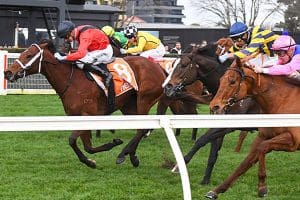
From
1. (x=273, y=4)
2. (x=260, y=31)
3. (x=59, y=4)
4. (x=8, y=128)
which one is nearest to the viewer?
(x=8, y=128)

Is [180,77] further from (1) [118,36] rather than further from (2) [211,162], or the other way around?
(1) [118,36]

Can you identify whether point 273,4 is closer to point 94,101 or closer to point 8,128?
point 94,101

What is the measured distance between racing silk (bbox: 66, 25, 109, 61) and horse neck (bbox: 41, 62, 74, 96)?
136 mm

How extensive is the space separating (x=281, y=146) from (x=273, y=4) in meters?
48.9

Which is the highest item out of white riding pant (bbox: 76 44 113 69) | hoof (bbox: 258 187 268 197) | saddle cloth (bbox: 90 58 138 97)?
white riding pant (bbox: 76 44 113 69)

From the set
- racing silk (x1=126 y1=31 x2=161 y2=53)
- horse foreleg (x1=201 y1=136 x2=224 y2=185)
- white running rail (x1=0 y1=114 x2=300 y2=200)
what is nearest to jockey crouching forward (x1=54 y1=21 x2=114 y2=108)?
horse foreleg (x1=201 y1=136 x2=224 y2=185)

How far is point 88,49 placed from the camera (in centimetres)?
708

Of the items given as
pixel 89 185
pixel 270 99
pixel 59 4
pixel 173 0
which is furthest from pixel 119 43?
pixel 173 0

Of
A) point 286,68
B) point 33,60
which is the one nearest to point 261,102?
point 286,68

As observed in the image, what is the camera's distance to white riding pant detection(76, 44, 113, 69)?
7.00 m

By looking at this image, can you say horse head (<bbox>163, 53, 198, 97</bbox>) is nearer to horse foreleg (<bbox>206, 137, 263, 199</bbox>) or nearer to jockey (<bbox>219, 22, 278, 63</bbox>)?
jockey (<bbox>219, 22, 278, 63</bbox>)

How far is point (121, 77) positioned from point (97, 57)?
0.36 metres

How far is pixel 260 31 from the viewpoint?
6.64m

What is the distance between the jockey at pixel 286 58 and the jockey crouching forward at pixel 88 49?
2.11 metres
